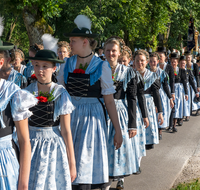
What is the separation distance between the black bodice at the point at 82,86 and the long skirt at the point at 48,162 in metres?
0.72

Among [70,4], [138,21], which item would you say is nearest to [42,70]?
[138,21]

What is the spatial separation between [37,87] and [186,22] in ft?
86.6

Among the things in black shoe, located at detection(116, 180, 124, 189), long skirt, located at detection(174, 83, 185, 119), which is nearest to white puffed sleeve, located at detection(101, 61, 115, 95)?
black shoe, located at detection(116, 180, 124, 189)

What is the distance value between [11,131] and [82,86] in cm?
136

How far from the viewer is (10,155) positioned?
2264 mm

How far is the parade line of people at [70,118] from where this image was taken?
228 cm

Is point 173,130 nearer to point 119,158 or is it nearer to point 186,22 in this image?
point 119,158

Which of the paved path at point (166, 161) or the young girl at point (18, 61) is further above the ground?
the young girl at point (18, 61)

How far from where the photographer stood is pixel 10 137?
2309 mm

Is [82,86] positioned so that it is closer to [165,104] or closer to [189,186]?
[189,186]

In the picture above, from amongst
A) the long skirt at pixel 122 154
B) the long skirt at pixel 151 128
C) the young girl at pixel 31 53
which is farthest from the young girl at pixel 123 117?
the young girl at pixel 31 53

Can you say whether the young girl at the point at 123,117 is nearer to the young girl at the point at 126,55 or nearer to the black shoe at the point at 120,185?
the black shoe at the point at 120,185

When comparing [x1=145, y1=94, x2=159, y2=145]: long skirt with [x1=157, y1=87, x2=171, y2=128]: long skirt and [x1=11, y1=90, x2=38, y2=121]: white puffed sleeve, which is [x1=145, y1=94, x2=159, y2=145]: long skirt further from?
[x1=11, y1=90, x2=38, y2=121]: white puffed sleeve

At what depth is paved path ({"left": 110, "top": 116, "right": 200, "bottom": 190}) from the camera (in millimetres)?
5004
